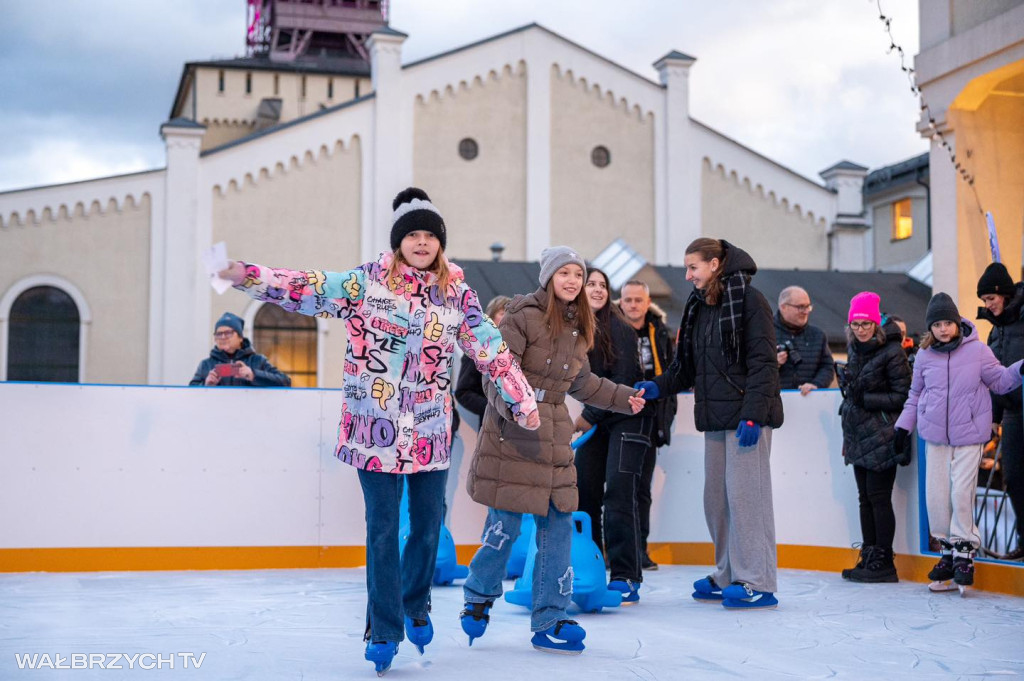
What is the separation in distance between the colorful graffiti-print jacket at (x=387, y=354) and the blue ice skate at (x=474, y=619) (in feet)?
2.54

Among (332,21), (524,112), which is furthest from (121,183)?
(332,21)

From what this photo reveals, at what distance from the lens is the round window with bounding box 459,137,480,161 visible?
79.9 ft

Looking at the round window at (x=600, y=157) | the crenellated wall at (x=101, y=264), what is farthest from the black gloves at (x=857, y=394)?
the round window at (x=600, y=157)

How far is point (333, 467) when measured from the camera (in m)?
8.15

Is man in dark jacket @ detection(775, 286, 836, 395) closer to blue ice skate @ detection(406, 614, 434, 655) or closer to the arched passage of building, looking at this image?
blue ice skate @ detection(406, 614, 434, 655)

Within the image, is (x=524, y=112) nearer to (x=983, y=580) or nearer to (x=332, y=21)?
(x=983, y=580)

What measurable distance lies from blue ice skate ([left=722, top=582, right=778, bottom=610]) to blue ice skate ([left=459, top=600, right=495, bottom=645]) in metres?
1.64

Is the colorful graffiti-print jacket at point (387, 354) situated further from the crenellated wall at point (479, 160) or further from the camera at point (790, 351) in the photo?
the crenellated wall at point (479, 160)

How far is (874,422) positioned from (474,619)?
135 inches

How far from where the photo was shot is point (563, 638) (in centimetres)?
485

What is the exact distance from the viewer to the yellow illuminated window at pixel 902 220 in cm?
2945

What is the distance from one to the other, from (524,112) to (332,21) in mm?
25203

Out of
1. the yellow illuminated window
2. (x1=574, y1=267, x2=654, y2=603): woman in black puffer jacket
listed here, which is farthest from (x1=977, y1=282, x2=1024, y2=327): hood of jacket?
the yellow illuminated window

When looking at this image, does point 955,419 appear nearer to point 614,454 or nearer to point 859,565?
point 859,565
